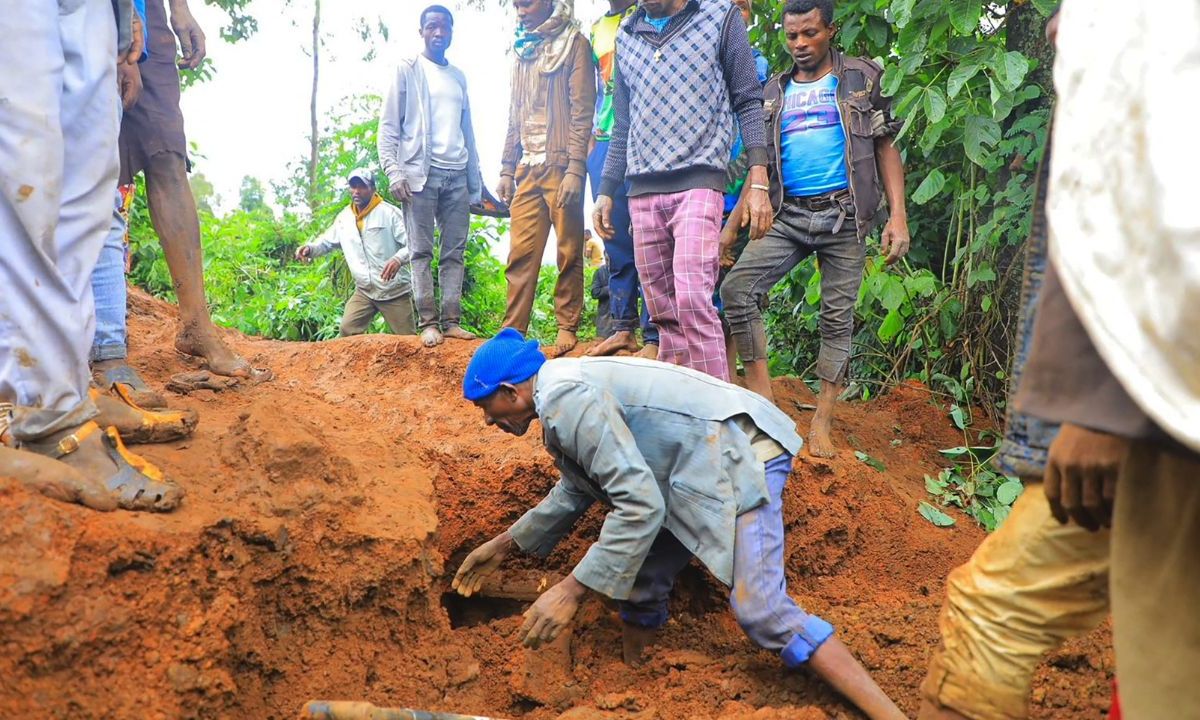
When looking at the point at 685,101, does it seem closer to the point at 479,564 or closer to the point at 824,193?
the point at 824,193

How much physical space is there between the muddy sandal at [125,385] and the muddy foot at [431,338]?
2271 mm

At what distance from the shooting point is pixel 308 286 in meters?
9.05

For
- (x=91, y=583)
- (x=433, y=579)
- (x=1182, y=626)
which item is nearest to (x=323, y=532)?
(x=433, y=579)

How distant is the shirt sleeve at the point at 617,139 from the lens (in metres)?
4.15

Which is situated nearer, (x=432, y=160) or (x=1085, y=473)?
(x=1085, y=473)

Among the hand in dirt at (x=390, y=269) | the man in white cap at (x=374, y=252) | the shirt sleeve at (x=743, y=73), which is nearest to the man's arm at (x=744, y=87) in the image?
the shirt sleeve at (x=743, y=73)

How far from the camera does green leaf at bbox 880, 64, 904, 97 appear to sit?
12.4ft

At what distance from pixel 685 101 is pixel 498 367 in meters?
1.72

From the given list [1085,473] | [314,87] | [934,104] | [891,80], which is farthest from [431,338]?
[314,87]

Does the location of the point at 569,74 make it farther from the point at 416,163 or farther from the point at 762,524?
the point at 762,524

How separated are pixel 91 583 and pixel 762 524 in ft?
5.89

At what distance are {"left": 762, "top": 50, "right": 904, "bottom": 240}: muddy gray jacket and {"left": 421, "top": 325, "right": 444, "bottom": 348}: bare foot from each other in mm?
2250

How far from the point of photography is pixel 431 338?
5.24 m

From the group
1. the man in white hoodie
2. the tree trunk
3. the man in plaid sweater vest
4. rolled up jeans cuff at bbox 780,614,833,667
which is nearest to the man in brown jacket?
the man in white hoodie
